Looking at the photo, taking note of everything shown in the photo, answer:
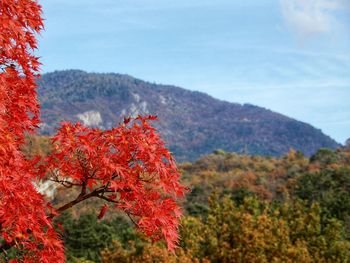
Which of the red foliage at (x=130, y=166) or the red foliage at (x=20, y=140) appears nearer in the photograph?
the red foliage at (x=20, y=140)

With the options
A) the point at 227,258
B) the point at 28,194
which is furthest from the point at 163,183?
the point at 227,258

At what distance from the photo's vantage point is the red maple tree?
6656 mm

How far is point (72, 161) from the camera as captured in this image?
7324mm

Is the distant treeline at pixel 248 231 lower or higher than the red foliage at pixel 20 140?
lower

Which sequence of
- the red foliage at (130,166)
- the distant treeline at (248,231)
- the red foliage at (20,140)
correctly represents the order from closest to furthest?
the red foliage at (20,140) → the red foliage at (130,166) → the distant treeline at (248,231)

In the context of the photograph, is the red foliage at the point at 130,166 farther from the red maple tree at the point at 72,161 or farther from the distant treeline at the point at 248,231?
the distant treeline at the point at 248,231

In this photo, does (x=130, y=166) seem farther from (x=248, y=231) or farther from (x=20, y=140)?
(x=248, y=231)

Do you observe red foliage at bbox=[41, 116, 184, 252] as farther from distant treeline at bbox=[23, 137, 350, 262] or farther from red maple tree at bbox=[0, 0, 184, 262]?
distant treeline at bbox=[23, 137, 350, 262]

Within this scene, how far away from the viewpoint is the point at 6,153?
20.4 ft

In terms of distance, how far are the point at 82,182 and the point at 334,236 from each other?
83.2ft

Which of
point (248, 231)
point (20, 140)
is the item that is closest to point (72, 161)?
point (20, 140)

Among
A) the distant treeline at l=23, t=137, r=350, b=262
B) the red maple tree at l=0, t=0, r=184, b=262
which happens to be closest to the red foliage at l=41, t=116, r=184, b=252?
the red maple tree at l=0, t=0, r=184, b=262

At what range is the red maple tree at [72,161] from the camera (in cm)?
666

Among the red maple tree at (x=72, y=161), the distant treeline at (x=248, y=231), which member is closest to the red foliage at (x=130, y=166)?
the red maple tree at (x=72, y=161)
